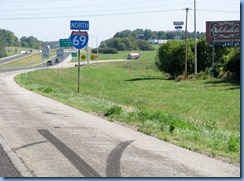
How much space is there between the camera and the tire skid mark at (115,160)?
7968 millimetres

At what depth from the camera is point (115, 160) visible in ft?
29.7

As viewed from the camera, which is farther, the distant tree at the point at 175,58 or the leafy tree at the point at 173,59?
the leafy tree at the point at 173,59

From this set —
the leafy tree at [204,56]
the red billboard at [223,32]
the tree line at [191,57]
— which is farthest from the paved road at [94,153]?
the leafy tree at [204,56]

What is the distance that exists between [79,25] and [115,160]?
54.6 ft

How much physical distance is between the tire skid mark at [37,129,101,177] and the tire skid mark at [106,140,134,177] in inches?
10.7

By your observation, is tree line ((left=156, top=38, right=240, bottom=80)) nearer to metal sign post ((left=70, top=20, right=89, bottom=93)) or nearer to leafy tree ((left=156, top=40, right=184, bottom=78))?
leafy tree ((left=156, top=40, right=184, bottom=78))

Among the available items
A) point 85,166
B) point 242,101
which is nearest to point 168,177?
point 85,166

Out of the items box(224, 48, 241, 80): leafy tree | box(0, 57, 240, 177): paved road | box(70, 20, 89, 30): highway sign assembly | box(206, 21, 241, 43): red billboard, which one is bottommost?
box(0, 57, 240, 177): paved road

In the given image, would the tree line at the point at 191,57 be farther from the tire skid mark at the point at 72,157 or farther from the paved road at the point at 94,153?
the tire skid mark at the point at 72,157

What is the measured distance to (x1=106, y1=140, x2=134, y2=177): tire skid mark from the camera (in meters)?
7.97

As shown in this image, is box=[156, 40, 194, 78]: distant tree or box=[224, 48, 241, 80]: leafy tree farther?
box=[156, 40, 194, 78]: distant tree

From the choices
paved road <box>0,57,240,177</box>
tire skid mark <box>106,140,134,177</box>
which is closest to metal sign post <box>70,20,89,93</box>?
paved road <box>0,57,240,177</box>

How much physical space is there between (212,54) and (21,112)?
2180 inches

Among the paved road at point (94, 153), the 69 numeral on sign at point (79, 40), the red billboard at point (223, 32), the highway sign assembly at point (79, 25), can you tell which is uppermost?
the red billboard at point (223, 32)
